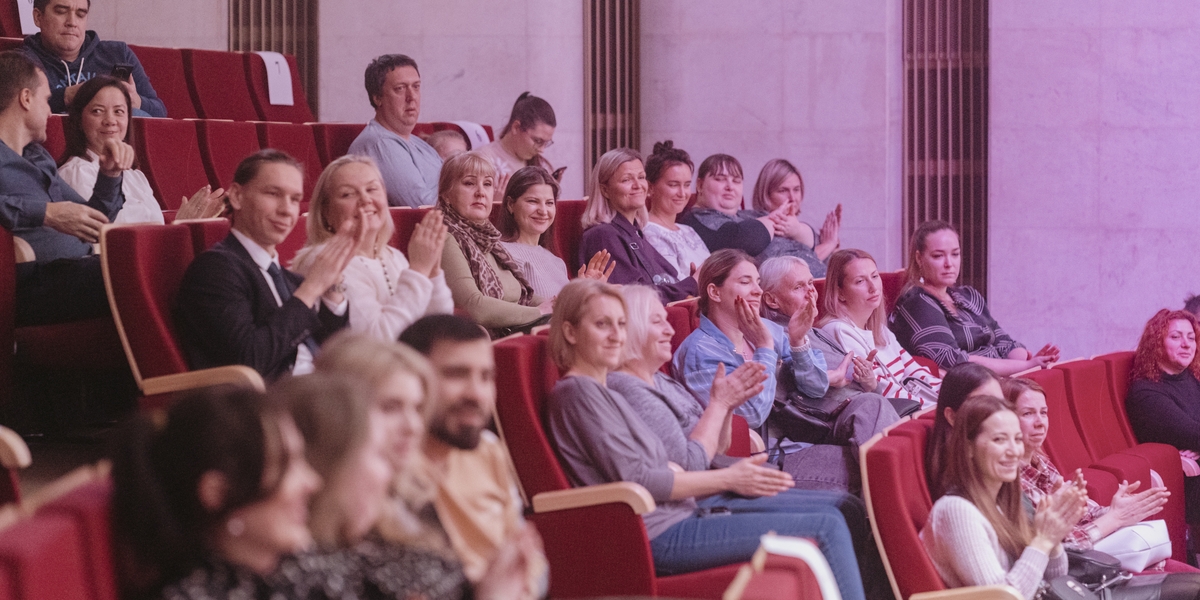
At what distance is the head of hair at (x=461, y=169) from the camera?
6.73 feet

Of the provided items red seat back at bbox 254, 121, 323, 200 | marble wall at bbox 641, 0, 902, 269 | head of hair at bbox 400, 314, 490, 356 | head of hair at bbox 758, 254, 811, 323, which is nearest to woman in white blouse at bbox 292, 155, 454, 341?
head of hair at bbox 400, 314, 490, 356

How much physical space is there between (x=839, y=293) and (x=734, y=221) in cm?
49

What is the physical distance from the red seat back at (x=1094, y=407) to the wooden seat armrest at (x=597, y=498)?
122 cm

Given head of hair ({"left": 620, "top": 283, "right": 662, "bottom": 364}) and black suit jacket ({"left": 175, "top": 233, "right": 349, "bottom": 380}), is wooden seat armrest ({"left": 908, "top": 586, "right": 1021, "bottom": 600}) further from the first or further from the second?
black suit jacket ({"left": 175, "top": 233, "right": 349, "bottom": 380})

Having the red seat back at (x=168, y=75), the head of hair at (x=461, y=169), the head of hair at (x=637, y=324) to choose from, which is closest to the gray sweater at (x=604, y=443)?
the head of hair at (x=637, y=324)

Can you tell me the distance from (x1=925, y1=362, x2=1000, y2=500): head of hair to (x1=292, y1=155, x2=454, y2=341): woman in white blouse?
0.66 metres

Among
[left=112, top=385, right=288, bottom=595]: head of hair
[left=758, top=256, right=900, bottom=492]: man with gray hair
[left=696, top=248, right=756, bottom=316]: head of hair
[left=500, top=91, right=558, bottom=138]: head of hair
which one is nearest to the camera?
[left=112, top=385, right=288, bottom=595]: head of hair

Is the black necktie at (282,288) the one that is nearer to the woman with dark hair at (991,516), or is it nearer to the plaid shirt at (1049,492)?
the woman with dark hair at (991,516)

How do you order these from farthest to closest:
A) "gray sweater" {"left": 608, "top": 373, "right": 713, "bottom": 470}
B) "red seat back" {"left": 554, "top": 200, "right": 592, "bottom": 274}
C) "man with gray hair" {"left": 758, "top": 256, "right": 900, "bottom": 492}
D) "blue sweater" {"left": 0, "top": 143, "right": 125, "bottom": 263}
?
"red seat back" {"left": 554, "top": 200, "right": 592, "bottom": 274} → "man with gray hair" {"left": 758, "top": 256, "right": 900, "bottom": 492} → "blue sweater" {"left": 0, "top": 143, "right": 125, "bottom": 263} → "gray sweater" {"left": 608, "top": 373, "right": 713, "bottom": 470}

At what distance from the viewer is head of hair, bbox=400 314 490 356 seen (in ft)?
3.75

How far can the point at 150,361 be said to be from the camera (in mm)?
1505

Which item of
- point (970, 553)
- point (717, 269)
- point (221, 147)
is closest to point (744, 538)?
point (970, 553)

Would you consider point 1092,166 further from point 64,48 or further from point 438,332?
point 438,332

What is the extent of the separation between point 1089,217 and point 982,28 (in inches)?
24.7
